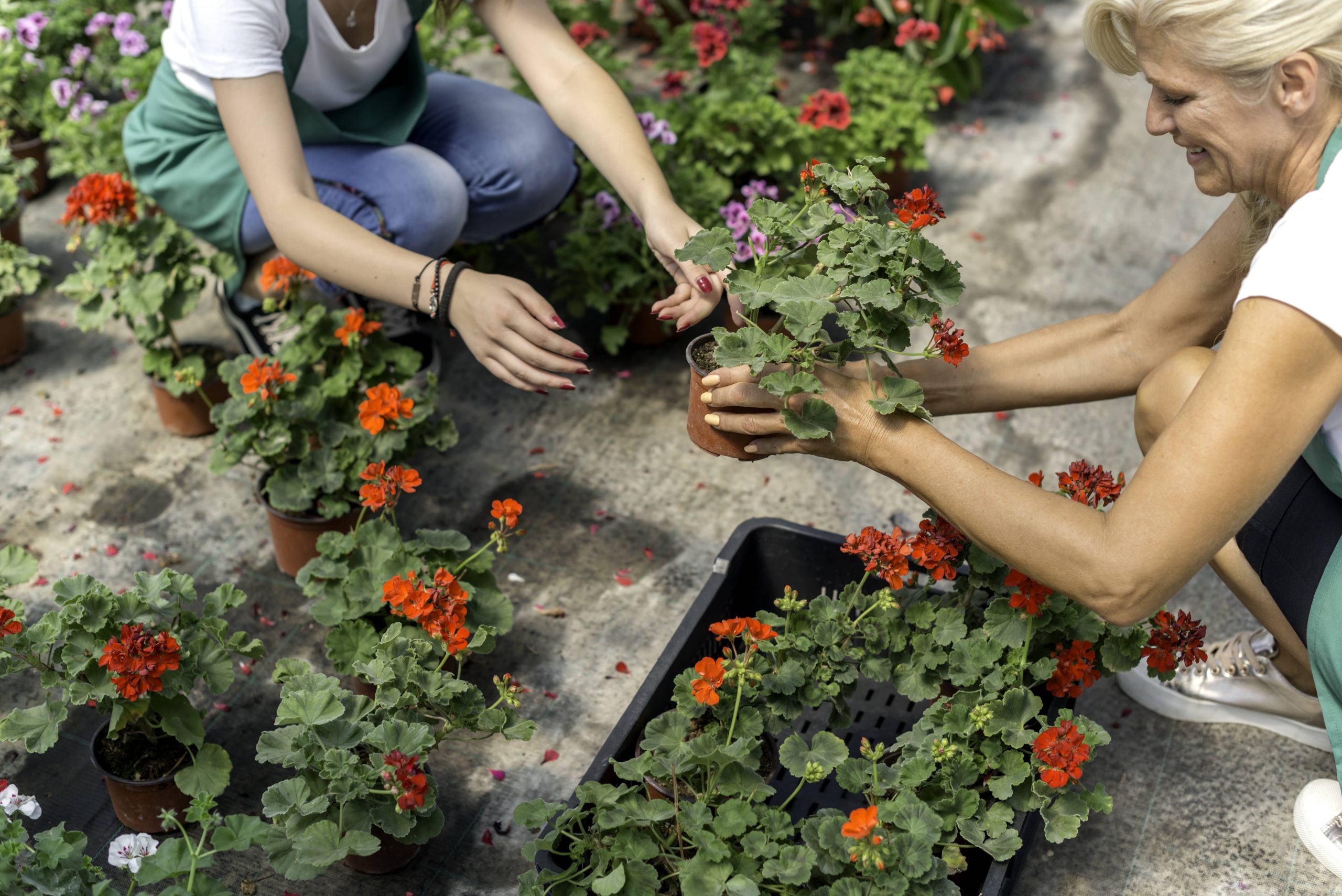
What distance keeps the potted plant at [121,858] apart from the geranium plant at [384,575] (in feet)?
1.38

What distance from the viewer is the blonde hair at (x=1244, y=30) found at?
142cm

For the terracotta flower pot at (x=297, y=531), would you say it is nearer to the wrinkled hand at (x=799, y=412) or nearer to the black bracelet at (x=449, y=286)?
the black bracelet at (x=449, y=286)

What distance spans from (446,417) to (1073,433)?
5.20 feet

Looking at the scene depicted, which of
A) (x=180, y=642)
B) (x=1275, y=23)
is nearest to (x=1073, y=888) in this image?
(x=1275, y=23)

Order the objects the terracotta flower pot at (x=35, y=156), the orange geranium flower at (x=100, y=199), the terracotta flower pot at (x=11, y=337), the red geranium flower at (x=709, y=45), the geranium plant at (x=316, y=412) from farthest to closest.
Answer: the terracotta flower pot at (x=35, y=156) < the red geranium flower at (x=709, y=45) < the terracotta flower pot at (x=11, y=337) < the orange geranium flower at (x=100, y=199) < the geranium plant at (x=316, y=412)

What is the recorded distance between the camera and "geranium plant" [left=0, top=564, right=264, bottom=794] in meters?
1.84

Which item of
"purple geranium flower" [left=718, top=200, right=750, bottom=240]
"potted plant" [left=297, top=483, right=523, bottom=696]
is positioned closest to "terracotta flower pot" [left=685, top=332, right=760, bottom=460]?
"potted plant" [left=297, top=483, right=523, bottom=696]

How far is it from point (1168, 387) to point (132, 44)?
125 inches

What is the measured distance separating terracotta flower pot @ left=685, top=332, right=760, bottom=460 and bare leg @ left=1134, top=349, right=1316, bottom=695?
0.66 metres

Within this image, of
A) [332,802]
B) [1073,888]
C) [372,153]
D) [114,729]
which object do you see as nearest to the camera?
[332,802]

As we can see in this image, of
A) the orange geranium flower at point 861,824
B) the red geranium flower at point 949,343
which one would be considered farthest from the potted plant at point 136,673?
the red geranium flower at point 949,343

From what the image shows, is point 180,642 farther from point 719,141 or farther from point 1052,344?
point 719,141

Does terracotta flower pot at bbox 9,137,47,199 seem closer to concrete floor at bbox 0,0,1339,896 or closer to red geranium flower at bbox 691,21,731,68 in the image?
concrete floor at bbox 0,0,1339,896

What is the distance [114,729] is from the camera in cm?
192
